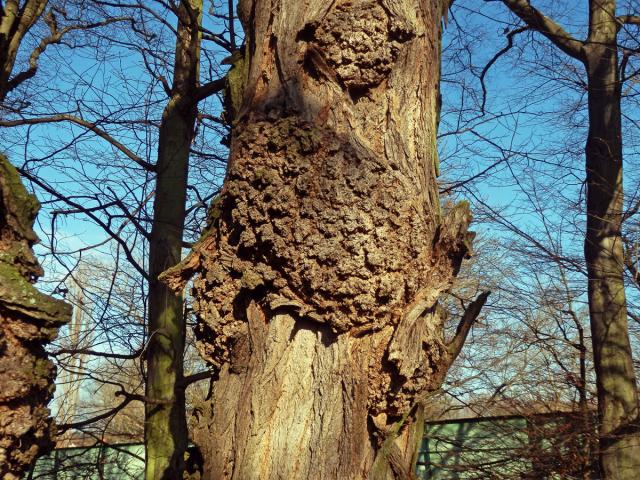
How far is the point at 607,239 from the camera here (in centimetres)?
677

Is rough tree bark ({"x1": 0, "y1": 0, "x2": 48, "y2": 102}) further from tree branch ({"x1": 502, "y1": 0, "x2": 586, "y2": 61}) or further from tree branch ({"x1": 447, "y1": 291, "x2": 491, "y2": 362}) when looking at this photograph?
tree branch ({"x1": 502, "y1": 0, "x2": 586, "y2": 61})

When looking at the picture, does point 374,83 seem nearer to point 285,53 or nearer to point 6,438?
point 285,53

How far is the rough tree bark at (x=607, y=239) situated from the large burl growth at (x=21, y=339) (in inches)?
206

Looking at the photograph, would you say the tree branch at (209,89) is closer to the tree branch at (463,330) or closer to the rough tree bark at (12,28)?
the rough tree bark at (12,28)

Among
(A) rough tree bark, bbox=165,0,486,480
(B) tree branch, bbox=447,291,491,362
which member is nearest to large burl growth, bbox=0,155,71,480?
(A) rough tree bark, bbox=165,0,486,480

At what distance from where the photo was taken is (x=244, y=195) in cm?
200

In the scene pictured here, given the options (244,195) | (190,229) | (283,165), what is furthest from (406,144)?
(190,229)

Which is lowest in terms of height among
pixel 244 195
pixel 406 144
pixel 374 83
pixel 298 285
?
pixel 298 285

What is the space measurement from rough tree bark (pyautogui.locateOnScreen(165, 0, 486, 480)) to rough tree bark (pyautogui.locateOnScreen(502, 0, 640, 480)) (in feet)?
15.5

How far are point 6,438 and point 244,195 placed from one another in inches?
67.3

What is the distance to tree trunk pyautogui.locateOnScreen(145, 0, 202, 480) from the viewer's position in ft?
16.3

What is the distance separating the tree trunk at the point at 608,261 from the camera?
6254 millimetres

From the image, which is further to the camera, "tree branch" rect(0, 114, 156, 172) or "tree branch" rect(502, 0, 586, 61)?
"tree branch" rect(502, 0, 586, 61)

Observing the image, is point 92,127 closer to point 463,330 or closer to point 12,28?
point 12,28
